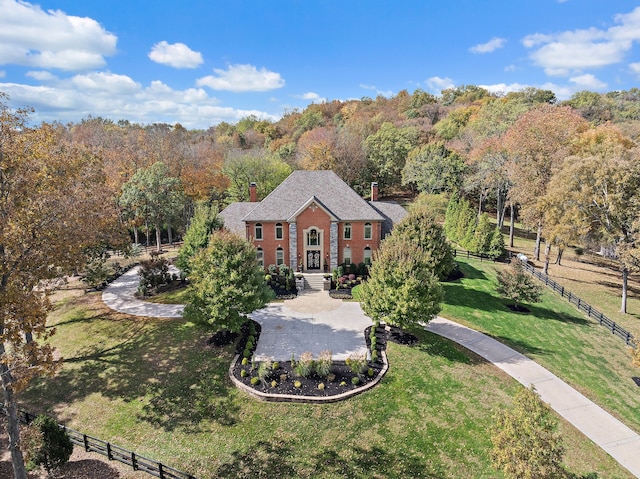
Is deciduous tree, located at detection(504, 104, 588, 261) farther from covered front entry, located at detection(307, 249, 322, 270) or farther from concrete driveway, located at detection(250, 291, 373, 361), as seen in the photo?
concrete driveway, located at detection(250, 291, 373, 361)

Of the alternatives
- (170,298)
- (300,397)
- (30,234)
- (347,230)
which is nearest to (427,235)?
(347,230)

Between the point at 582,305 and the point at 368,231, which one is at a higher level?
the point at 368,231

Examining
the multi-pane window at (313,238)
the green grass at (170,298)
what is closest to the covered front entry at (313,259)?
the multi-pane window at (313,238)

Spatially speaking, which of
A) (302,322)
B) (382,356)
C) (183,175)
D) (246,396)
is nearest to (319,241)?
(302,322)

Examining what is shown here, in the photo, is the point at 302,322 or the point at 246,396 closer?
the point at 246,396

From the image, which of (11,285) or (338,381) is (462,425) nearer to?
(338,381)

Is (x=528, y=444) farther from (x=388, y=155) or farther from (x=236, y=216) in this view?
(x=388, y=155)

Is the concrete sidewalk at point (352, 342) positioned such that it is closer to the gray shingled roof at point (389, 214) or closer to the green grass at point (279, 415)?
the green grass at point (279, 415)

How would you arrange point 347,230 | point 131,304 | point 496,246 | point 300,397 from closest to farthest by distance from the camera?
point 300,397 → point 131,304 → point 347,230 → point 496,246
